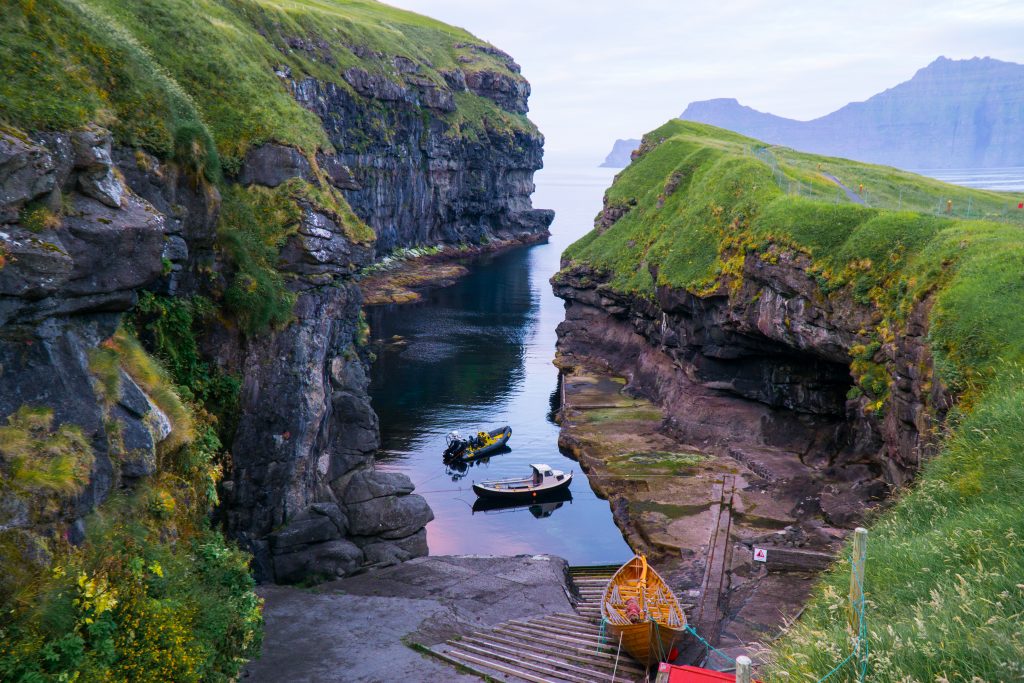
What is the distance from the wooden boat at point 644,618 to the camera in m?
29.2

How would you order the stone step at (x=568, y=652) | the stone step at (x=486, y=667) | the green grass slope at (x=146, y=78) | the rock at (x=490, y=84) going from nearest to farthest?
1. the green grass slope at (x=146, y=78)
2. the stone step at (x=486, y=667)
3. the stone step at (x=568, y=652)
4. the rock at (x=490, y=84)

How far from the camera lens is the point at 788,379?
56.3 metres

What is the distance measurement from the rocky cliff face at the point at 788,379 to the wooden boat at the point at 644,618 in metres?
13.2

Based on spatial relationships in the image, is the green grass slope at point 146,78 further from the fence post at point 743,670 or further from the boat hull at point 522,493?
the boat hull at point 522,493

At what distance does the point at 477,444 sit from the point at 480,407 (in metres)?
11.7

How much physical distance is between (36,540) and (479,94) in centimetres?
18553

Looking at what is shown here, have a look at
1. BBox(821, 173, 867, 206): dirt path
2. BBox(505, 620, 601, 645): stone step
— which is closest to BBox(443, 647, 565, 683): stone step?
BBox(505, 620, 601, 645): stone step

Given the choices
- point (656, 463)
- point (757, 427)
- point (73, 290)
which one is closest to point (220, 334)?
point (73, 290)

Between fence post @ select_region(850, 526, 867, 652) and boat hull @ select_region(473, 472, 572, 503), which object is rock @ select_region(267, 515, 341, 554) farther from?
fence post @ select_region(850, 526, 867, 652)

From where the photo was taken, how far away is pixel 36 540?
1798 centimetres

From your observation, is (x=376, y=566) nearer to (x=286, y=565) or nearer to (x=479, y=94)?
(x=286, y=565)

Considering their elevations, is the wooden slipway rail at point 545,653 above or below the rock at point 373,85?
below

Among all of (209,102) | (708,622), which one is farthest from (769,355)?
(209,102)

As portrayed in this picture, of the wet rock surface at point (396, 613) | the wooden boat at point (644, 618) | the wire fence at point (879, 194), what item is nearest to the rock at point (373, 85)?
the wire fence at point (879, 194)
